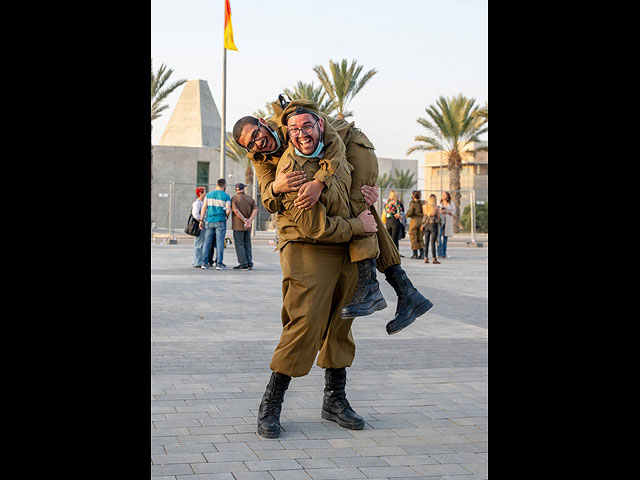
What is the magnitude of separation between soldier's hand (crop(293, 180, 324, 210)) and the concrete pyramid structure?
2098 inches

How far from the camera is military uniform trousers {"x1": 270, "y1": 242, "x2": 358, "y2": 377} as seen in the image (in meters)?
4.38

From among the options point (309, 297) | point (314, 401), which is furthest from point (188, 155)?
point (309, 297)

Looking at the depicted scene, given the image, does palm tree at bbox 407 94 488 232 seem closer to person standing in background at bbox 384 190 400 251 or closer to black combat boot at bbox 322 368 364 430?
person standing in background at bbox 384 190 400 251

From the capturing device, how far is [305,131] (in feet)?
13.9

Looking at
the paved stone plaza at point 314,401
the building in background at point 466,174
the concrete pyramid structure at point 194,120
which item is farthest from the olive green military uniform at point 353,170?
the concrete pyramid structure at point 194,120

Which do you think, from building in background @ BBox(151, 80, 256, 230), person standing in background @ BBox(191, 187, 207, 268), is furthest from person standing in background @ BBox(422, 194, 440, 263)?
building in background @ BBox(151, 80, 256, 230)

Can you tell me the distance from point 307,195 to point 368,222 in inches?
17.4

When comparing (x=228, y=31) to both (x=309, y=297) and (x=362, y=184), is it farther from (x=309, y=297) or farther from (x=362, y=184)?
(x=309, y=297)

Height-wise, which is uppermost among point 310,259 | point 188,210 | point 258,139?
point 188,210

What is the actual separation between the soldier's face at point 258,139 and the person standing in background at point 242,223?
11.3 m

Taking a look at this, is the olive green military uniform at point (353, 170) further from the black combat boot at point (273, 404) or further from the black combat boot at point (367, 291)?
the black combat boot at point (273, 404)

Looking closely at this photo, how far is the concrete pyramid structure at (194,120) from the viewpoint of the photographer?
5731cm

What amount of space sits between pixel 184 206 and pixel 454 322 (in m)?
41.4
